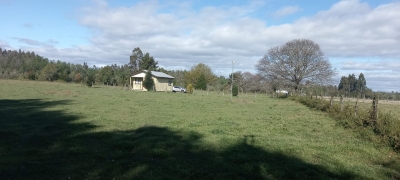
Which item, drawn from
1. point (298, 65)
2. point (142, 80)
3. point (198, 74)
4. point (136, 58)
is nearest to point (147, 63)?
point (136, 58)

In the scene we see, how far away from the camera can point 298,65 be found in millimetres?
52688

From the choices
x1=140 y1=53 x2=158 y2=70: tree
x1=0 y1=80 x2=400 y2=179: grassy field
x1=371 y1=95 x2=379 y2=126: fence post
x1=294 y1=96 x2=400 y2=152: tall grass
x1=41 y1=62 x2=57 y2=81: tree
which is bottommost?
x1=0 y1=80 x2=400 y2=179: grassy field

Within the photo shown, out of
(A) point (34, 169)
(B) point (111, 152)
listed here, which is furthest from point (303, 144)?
(A) point (34, 169)

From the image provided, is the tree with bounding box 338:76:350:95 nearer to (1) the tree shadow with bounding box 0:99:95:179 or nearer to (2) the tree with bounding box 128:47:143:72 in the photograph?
(2) the tree with bounding box 128:47:143:72

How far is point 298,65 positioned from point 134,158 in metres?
49.6

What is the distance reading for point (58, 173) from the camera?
620 cm

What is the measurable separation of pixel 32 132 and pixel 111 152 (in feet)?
14.5

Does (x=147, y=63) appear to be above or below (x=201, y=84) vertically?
above

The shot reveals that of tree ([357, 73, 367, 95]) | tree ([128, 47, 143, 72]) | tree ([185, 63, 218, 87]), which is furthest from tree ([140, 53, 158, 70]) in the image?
tree ([357, 73, 367, 95])

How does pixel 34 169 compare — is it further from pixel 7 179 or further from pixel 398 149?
pixel 398 149

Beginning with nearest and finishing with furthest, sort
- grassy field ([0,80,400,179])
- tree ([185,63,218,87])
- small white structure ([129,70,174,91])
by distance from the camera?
1. grassy field ([0,80,400,179])
2. small white structure ([129,70,174,91])
3. tree ([185,63,218,87])

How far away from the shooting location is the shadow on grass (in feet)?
21.1

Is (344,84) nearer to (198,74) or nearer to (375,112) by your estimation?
(198,74)

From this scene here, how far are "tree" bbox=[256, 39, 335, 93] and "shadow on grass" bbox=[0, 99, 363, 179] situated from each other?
4549 centimetres
